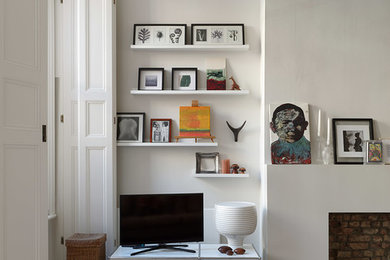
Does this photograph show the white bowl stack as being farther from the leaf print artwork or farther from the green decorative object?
the leaf print artwork

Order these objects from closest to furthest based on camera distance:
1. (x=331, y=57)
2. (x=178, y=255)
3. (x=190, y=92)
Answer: (x=178, y=255), (x=331, y=57), (x=190, y=92)

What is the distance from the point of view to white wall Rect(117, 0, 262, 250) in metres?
4.43

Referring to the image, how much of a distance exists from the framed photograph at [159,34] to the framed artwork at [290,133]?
1.13 metres

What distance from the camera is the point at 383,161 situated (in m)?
4.05

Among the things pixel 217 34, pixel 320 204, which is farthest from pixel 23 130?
pixel 320 204

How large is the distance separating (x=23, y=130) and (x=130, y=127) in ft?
6.04

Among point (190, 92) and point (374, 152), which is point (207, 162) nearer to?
point (190, 92)

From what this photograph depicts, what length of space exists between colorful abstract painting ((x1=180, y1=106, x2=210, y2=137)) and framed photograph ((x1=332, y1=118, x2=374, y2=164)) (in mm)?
1189

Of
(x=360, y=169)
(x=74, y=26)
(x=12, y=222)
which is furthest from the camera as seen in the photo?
(x=74, y=26)

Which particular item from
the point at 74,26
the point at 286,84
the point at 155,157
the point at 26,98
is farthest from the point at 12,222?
the point at 286,84

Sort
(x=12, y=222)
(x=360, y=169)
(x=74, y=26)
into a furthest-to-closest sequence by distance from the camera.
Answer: (x=74, y=26) < (x=360, y=169) < (x=12, y=222)

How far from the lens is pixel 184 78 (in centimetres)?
441

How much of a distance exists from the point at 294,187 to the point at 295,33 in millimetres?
1414

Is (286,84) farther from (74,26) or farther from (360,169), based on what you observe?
(74,26)
